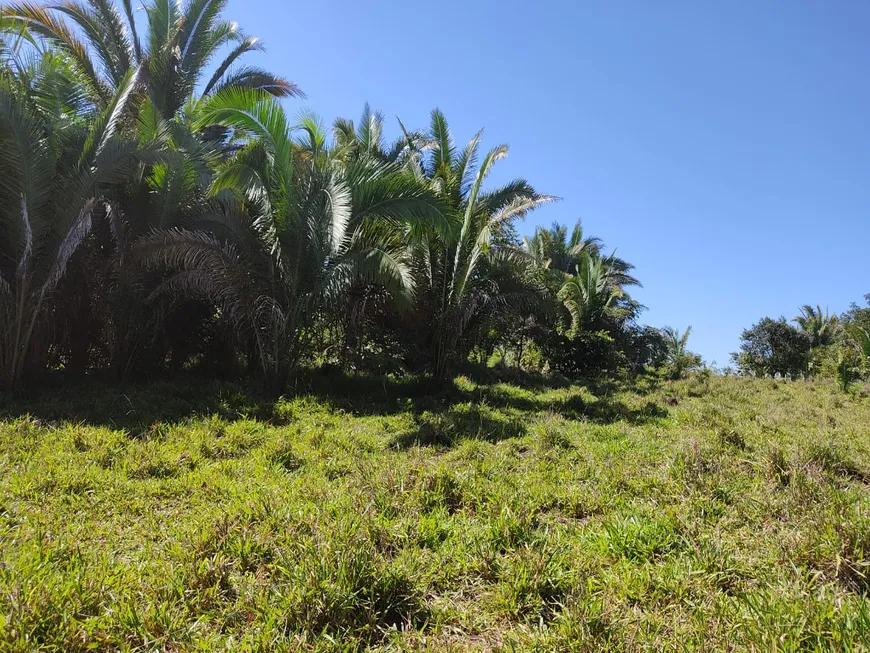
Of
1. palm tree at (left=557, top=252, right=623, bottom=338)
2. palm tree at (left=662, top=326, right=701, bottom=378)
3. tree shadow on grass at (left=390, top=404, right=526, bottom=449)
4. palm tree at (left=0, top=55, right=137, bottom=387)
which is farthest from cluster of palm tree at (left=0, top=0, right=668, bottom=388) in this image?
palm tree at (left=662, top=326, right=701, bottom=378)

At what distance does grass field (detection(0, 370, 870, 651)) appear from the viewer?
1.94 metres

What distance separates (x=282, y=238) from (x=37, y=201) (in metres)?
3.32

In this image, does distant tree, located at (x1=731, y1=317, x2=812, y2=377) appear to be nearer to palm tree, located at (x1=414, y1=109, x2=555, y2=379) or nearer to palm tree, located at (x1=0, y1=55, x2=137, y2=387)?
palm tree, located at (x1=414, y1=109, x2=555, y2=379)

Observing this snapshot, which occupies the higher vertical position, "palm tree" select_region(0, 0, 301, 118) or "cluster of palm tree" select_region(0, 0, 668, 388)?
"palm tree" select_region(0, 0, 301, 118)

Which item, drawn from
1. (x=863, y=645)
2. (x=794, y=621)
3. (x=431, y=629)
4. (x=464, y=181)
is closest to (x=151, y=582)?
(x=431, y=629)

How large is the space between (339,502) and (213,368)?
7.63 metres

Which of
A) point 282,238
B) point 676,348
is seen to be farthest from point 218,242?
point 676,348

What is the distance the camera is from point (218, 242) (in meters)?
7.67

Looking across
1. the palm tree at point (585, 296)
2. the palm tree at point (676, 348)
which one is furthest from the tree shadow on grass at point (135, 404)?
the palm tree at point (676, 348)

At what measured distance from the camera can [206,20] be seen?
11.2m

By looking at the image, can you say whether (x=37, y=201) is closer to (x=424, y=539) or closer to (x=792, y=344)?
(x=424, y=539)

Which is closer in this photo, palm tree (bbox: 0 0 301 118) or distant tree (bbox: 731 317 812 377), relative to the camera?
palm tree (bbox: 0 0 301 118)

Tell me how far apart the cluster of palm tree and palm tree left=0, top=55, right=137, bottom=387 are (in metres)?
0.03

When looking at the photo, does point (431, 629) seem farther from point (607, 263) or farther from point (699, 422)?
point (607, 263)
